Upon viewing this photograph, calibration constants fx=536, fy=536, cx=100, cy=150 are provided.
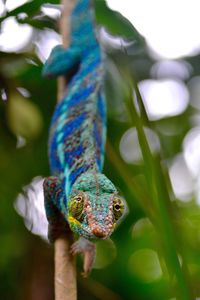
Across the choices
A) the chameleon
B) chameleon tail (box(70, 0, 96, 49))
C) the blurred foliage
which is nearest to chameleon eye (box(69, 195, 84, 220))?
the chameleon

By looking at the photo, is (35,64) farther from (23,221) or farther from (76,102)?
(23,221)

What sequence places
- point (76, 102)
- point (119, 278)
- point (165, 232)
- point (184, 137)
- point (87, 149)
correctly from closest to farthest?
point (165, 232), point (87, 149), point (119, 278), point (76, 102), point (184, 137)

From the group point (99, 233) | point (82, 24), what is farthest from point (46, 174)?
point (99, 233)

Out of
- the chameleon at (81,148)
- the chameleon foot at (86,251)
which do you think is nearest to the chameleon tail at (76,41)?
the chameleon at (81,148)

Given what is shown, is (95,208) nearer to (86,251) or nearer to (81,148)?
(86,251)

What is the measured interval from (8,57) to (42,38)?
0.51ft

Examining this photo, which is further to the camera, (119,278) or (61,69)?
(61,69)

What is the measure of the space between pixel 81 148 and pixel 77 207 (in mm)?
520

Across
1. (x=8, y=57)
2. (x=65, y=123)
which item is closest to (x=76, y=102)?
(x=65, y=123)

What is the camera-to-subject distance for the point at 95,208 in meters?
1.01

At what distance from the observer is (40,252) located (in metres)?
1.56

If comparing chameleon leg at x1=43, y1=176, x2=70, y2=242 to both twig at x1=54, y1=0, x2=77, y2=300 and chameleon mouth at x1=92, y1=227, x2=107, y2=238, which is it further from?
chameleon mouth at x1=92, y1=227, x2=107, y2=238

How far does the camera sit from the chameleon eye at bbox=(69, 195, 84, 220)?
1050 mm

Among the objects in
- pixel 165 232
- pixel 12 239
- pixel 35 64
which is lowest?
pixel 12 239
